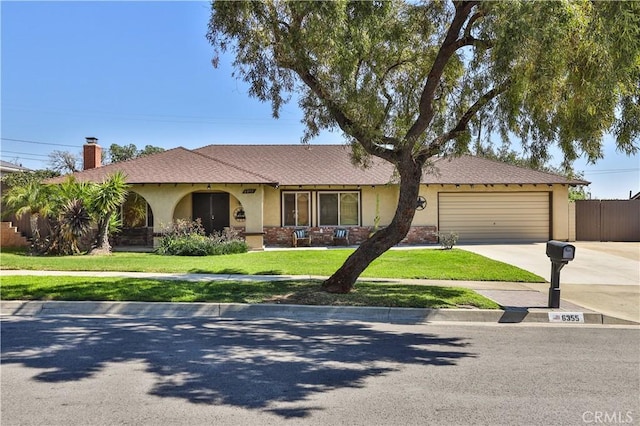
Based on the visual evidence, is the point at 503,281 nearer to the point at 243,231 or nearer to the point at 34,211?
the point at 243,231

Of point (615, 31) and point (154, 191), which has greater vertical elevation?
point (615, 31)

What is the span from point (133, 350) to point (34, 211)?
1469 cm

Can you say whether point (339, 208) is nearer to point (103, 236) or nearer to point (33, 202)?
point (103, 236)

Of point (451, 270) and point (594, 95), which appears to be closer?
point (594, 95)

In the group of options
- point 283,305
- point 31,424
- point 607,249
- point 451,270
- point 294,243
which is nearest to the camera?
point 31,424

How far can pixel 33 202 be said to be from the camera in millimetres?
17578

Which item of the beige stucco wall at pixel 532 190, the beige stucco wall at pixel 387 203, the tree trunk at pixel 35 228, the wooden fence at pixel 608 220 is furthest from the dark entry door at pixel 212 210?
the wooden fence at pixel 608 220

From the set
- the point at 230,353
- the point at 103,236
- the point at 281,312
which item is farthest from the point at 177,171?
the point at 230,353

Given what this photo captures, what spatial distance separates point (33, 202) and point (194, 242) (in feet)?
19.7

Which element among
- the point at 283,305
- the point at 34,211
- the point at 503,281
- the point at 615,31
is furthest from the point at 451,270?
the point at 34,211

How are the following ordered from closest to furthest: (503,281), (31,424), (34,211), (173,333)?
(31,424)
(173,333)
(503,281)
(34,211)

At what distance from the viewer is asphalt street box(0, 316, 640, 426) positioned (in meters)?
4.30

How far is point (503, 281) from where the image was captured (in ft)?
40.5

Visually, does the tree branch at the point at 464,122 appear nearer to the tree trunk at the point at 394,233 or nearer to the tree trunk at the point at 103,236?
the tree trunk at the point at 394,233
